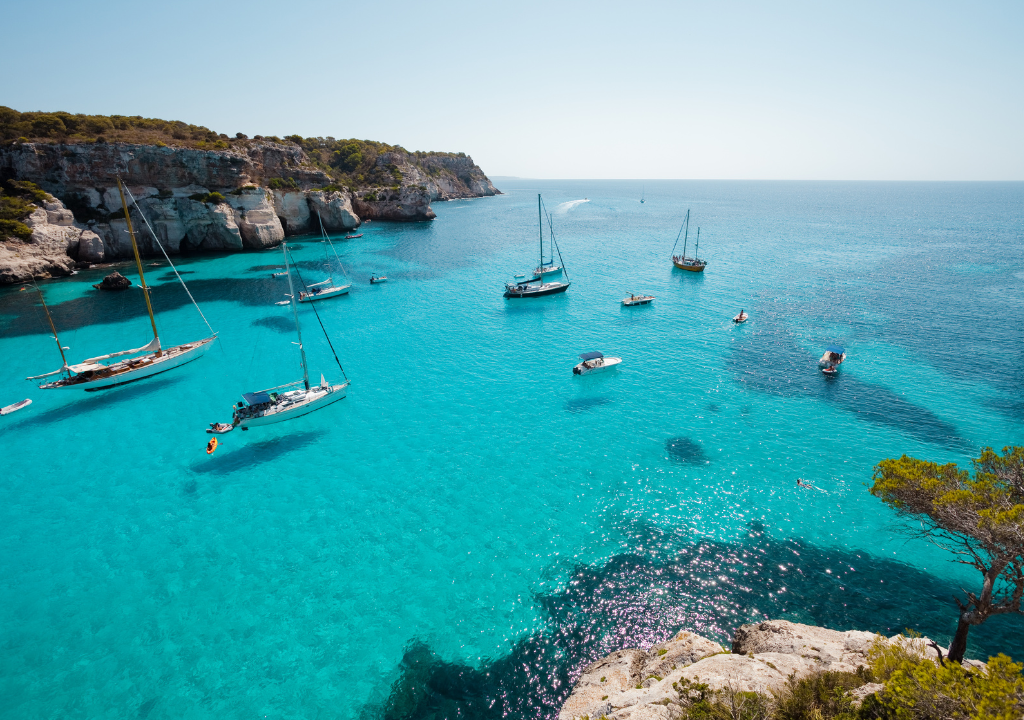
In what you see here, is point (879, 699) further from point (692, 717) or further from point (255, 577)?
point (255, 577)

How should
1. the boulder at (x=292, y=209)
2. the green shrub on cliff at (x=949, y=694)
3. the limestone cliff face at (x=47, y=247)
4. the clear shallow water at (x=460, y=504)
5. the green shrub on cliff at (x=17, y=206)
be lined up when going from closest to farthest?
the green shrub on cliff at (x=949, y=694), the clear shallow water at (x=460, y=504), the green shrub on cliff at (x=17, y=206), the limestone cliff face at (x=47, y=247), the boulder at (x=292, y=209)

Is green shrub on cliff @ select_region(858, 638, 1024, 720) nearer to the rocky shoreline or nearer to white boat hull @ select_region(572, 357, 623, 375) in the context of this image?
white boat hull @ select_region(572, 357, 623, 375)

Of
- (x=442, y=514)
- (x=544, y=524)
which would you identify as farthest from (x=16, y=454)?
(x=544, y=524)

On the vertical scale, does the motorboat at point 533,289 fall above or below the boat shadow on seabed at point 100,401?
above

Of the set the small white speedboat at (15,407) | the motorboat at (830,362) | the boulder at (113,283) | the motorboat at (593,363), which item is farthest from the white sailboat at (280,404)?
the boulder at (113,283)

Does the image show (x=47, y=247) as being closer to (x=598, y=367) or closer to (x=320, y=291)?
(x=320, y=291)

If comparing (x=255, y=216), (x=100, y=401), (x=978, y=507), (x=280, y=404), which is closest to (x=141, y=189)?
(x=255, y=216)

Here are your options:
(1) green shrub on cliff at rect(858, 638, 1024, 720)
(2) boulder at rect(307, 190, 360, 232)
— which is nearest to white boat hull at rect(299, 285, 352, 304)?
(2) boulder at rect(307, 190, 360, 232)

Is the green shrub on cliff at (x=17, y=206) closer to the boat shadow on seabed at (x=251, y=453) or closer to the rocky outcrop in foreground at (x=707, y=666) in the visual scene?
the boat shadow on seabed at (x=251, y=453)
